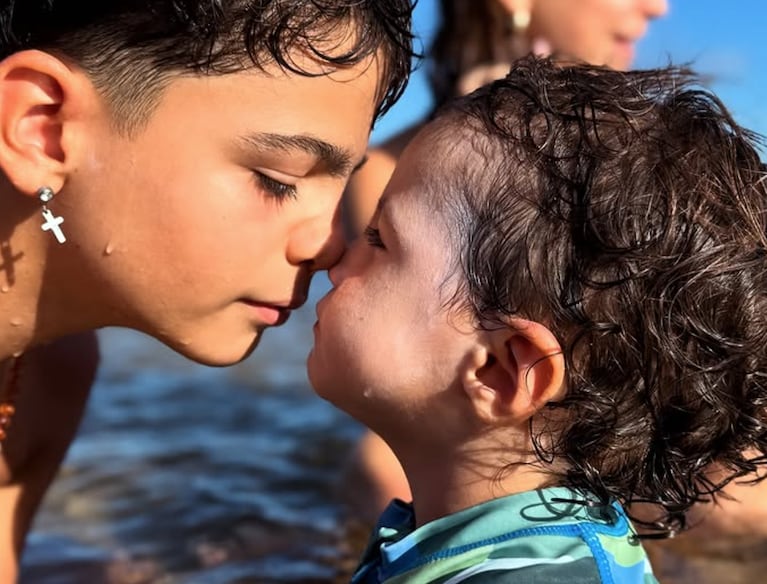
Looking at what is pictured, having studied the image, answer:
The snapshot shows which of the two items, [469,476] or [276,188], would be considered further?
[276,188]

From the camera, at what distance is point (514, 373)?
211 centimetres

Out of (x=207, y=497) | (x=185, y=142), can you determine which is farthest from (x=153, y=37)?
(x=207, y=497)

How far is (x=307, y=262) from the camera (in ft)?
8.02

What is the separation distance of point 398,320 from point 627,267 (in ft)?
1.53

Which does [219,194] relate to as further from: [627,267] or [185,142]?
[627,267]

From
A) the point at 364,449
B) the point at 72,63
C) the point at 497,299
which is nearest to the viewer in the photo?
the point at 497,299

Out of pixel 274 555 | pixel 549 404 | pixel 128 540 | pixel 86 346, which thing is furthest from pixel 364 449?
pixel 549 404

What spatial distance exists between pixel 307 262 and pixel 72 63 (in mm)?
652

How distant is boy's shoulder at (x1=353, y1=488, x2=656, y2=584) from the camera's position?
77.9 inches

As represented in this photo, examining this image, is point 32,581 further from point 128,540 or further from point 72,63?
point 72,63

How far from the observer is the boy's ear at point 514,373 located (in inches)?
80.7

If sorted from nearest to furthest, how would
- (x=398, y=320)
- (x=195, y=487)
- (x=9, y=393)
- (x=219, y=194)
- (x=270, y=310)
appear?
(x=398, y=320) < (x=219, y=194) < (x=270, y=310) < (x=9, y=393) < (x=195, y=487)

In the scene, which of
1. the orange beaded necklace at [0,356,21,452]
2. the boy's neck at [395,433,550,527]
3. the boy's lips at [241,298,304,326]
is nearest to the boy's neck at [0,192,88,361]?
the orange beaded necklace at [0,356,21,452]

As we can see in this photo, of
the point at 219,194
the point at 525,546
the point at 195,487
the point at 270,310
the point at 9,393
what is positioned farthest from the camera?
the point at 195,487
